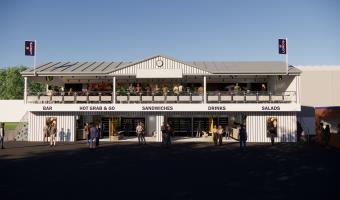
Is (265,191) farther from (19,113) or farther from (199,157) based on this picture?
(19,113)

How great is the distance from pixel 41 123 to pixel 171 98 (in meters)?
10.8

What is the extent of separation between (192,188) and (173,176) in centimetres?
197

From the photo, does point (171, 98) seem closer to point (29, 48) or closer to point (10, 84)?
point (29, 48)

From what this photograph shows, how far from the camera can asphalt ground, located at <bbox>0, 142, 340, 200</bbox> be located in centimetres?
938

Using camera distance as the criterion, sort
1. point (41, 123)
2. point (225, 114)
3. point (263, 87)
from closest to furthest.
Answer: point (225, 114) → point (41, 123) → point (263, 87)

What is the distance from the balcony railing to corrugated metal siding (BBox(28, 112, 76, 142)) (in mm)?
1125

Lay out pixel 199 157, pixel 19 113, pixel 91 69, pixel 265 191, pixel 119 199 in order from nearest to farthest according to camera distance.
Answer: pixel 119 199 < pixel 265 191 < pixel 199 157 < pixel 91 69 < pixel 19 113

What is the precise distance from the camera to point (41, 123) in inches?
1094

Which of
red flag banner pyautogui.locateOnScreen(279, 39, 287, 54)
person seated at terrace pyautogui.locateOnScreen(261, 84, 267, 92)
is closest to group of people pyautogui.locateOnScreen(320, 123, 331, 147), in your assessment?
red flag banner pyautogui.locateOnScreen(279, 39, 287, 54)

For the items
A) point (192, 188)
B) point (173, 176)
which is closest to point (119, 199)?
point (192, 188)

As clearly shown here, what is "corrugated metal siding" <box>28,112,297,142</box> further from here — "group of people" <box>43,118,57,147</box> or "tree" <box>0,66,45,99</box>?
"tree" <box>0,66,45,99</box>

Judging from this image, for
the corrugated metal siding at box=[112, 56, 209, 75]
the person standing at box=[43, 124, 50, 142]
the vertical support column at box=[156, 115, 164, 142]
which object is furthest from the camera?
the corrugated metal siding at box=[112, 56, 209, 75]

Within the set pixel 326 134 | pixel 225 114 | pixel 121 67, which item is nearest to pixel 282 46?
pixel 225 114

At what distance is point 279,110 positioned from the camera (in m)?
26.6
